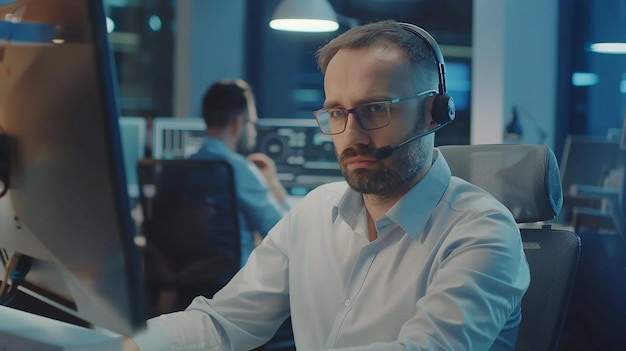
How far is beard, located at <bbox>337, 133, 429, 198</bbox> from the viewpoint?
4.56 feet

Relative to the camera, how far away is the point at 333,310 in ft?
4.70

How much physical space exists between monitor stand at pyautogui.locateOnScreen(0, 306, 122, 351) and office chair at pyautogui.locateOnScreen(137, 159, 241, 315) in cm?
232

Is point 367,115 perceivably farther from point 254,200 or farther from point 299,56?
point 299,56

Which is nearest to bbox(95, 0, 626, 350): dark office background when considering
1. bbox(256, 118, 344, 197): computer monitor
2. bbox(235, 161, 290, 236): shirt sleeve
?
bbox(256, 118, 344, 197): computer monitor

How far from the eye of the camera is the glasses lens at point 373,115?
4.57 ft

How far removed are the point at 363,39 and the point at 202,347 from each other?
576 millimetres

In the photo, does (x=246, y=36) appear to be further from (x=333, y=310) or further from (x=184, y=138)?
(x=333, y=310)

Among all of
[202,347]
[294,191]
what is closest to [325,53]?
[202,347]

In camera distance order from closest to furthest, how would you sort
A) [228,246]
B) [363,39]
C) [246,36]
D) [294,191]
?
[363,39] < [228,246] < [294,191] < [246,36]

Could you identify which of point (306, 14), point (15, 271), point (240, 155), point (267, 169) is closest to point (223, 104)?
point (240, 155)

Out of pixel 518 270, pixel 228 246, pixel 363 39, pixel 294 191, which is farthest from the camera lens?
pixel 294 191

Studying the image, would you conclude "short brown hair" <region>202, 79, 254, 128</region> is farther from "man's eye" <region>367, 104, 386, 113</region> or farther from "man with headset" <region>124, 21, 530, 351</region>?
"man's eye" <region>367, 104, 386, 113</region>

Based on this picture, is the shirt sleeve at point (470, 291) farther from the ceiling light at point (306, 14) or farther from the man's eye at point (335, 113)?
the ceiling light at point (306, 14)

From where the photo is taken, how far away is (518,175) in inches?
60.3
